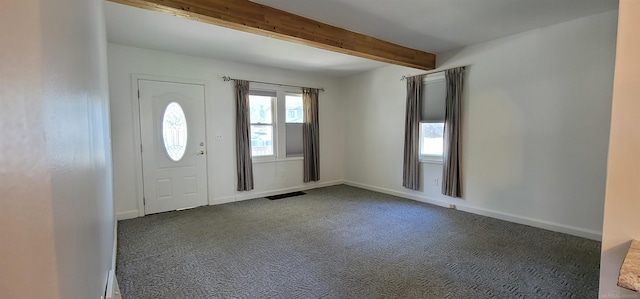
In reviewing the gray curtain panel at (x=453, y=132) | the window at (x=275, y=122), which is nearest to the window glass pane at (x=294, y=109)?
the window at (x=275, y=122)

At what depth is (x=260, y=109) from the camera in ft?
17.6

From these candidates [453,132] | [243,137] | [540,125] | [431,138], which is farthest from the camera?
[243,137]

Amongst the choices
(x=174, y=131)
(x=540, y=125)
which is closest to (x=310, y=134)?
(x=174, y=131)

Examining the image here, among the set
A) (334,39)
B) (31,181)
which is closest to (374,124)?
(334,39)

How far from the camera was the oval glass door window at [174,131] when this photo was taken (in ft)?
14.3

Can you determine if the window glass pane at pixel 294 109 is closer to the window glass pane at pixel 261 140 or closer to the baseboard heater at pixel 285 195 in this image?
the window glass pane at pixel 261 140

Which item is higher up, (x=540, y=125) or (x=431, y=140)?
(x=540, y=125)

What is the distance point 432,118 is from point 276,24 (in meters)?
3.02

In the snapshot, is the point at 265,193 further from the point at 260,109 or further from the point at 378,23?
the point at 378,23

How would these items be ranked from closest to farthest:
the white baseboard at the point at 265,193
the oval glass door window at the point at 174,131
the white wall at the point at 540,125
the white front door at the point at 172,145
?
the white wall at the point at 540,125 → the white front door at the point at 172,145 → the oval glass door window at the point at 174,131 → the white baseboard at the point at 265,193

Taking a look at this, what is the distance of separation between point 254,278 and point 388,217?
228 centimetres

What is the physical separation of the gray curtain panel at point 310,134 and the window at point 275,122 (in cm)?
11

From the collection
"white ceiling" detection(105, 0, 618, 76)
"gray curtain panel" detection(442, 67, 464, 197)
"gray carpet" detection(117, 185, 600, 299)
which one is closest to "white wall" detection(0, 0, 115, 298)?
"gray carpet" detection(117, 185, 600, 299)

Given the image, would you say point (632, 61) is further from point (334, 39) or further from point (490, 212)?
point (490, 212)
